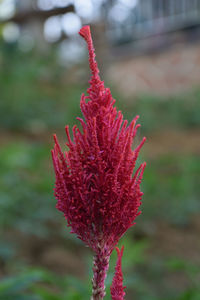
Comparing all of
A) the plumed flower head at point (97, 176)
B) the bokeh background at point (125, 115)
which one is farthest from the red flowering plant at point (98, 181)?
the bokeh background at point (125, 115)

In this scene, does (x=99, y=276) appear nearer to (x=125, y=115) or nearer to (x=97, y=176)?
(x=97, y=176)

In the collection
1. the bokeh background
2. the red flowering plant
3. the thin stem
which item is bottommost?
the thin stem

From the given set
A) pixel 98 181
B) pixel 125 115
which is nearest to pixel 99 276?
pixel 98 181

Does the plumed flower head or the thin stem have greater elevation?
the plumed flower head

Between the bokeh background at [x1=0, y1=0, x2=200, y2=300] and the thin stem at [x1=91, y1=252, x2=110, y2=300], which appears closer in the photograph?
the thin stem at [x1=91, y1=252, x2=110, y2=300]

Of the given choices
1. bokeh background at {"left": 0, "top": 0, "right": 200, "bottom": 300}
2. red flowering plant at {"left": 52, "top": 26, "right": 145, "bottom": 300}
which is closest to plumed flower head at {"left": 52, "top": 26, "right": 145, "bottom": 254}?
red flowering plant at {"left": 52, "top": 26, "right": 145, "bottom": 300}

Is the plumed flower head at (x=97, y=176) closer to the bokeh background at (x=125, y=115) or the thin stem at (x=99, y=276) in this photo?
the thin stem at (x=99, y=276)

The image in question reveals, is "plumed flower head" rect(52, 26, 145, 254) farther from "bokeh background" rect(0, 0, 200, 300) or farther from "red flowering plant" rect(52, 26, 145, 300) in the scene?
"bokeh background" rect(0, 0, 200, 300)
